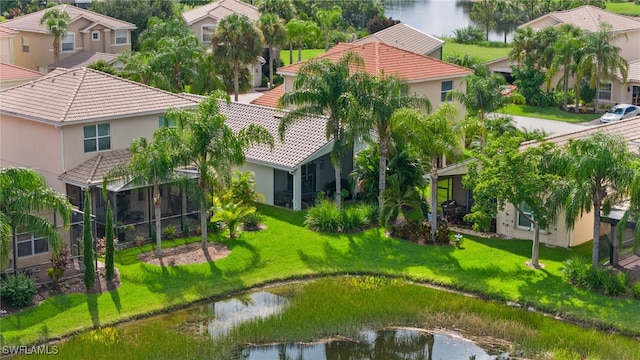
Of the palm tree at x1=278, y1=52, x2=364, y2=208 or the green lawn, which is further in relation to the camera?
the green lawn

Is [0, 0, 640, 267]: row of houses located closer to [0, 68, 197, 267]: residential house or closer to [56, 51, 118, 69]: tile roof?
[0, 68, 197, 267]: residential house

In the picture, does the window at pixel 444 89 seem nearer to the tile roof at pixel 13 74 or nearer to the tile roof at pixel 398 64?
the tile roof at pixel 398 64

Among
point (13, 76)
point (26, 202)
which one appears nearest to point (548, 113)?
point (13, 76)

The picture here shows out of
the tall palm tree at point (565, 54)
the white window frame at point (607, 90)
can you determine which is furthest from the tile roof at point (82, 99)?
the white window frame at point (607, 90)

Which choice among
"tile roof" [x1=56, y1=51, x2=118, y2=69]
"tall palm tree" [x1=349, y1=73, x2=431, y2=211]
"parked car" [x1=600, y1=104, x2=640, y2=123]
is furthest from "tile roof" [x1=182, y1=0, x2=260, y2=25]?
"tall palm tree" [x1=349, y1=73, x2=431, y2=211]

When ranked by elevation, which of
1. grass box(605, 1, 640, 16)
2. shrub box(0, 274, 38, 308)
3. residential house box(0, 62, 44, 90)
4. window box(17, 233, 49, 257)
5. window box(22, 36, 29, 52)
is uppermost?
grass box(605, 1, 640, 16)

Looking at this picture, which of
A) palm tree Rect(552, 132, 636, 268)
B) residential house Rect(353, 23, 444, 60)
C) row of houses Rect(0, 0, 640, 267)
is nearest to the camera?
palm tree Rect(552, 132, 636, 268)

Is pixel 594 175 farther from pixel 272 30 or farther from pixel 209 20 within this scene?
pixel 209 20
